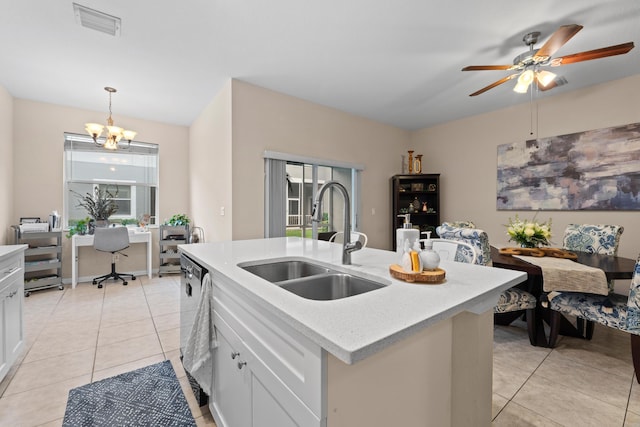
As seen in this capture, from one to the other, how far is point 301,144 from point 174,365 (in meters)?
2.93

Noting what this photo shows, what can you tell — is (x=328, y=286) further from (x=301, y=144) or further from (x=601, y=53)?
(x=301, y=144)

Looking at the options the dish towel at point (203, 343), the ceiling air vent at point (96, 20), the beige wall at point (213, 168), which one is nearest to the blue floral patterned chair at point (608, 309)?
the dish towel at point (203, 343)

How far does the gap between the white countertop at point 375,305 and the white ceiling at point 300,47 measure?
203 cm

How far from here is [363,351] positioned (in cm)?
58

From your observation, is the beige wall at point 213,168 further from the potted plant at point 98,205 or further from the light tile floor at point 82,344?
the potted plant at point 98,205

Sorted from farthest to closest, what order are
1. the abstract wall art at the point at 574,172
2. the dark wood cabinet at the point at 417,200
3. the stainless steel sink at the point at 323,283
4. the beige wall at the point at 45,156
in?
the dark wood cabinet at the point at 417,200, the beige wall at the point at 45,156, the abstract wall art at the point at 574,172, the stainless steel sink at the point at 323,283

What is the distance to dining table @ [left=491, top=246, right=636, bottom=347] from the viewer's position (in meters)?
2.03

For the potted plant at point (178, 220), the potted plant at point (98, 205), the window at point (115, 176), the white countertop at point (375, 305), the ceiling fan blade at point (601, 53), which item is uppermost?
the ceiling fan blade at point (601, 53)

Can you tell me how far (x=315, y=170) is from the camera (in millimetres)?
4121

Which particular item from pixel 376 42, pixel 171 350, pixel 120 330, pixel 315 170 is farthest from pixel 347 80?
pixel 120 330

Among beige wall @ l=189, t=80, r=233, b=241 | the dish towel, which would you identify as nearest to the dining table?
the dish towel

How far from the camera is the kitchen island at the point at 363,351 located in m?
0.67

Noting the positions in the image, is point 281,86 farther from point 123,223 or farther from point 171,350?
point 123,223

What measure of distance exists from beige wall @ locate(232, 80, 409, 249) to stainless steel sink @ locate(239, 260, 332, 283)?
189cm
